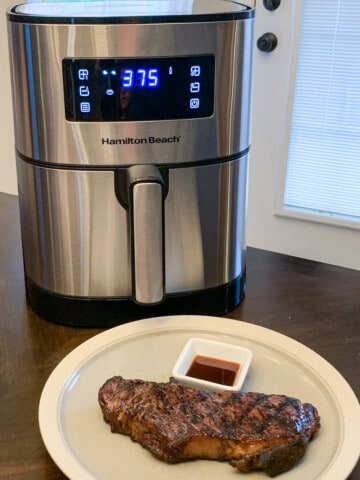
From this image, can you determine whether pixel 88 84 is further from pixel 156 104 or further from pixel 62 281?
pixel 62 281

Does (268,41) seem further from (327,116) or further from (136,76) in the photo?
(136,76)

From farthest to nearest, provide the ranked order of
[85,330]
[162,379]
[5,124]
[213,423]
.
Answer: [5,124] → [85,330] → [162,379] → [213,423]

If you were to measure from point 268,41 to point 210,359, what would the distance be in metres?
1.50

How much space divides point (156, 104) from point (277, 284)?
1.11 ft

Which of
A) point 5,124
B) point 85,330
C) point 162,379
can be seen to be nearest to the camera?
point 162,379

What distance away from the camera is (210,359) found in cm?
67

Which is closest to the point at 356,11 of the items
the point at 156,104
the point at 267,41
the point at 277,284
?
the point at 267,41

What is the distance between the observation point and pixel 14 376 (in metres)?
0.66

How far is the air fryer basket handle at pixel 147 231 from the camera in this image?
0.66m

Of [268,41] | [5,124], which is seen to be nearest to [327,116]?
[268,41]

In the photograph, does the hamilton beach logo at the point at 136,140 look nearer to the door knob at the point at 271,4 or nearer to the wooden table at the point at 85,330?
the wooden table at the point at 85,330

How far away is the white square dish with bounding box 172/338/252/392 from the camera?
62 cm

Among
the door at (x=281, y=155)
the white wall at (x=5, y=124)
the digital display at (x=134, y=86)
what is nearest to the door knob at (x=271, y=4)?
the door at (x=281, y=155)

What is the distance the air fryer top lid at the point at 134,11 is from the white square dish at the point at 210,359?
358mm
